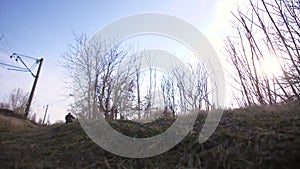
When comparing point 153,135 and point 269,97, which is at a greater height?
point 269,97

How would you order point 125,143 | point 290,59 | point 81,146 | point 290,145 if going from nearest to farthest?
point 290,145, point 125,143, point 81,146, point 290,59

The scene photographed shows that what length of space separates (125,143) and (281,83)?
2950mm

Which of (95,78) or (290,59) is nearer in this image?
(290,59)

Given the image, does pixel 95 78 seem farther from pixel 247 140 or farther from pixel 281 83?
pixel 247 140

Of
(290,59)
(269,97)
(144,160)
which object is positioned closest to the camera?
(144,160)

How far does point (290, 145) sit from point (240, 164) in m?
0.42

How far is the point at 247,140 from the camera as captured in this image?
8.52ft

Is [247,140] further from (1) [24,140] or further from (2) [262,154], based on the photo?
(1) [24,140]

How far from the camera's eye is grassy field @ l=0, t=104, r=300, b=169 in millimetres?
2244

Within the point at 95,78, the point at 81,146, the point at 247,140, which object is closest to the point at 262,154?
the point at 247,140

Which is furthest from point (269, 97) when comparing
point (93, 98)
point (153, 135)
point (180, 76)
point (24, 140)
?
point (93, 98)

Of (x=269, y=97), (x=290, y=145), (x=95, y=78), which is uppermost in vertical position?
(x=95, y=78)

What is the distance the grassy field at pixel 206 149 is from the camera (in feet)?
7.36

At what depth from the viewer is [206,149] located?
2.77m
